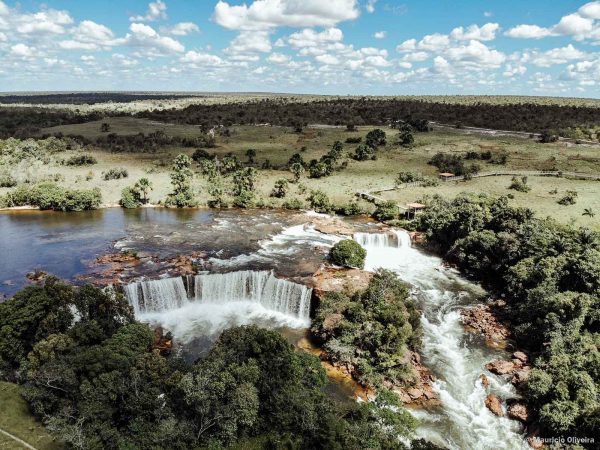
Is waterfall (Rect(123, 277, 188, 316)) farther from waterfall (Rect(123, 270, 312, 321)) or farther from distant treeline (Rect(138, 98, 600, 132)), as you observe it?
distant treeline (Rect(138, 98, 600, 132))

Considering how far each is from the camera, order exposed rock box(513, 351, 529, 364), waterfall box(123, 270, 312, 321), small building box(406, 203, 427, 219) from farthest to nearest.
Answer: small building box(406, 203, 427, 219) < waterfall box(123, 270, 312, 321) < exposed rock box(513, 351, 529, 364)

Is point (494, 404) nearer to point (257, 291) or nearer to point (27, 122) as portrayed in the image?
point (257, 291)

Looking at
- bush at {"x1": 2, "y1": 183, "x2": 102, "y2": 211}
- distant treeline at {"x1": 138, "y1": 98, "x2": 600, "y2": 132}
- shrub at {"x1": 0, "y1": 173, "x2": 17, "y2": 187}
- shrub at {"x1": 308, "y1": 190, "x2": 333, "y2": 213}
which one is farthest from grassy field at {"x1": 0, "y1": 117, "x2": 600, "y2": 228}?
distant treeline at {"x1": 138, "y1": 98, "x2": 600, "y2": 132}

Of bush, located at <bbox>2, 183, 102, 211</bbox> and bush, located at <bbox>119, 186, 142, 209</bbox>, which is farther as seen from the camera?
bush, located at <bbox>119, 186, 142, 209</bbox>

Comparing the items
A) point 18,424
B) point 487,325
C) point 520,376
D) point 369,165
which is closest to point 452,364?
point 520,376

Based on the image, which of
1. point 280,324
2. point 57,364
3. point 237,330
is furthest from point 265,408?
point 280,324

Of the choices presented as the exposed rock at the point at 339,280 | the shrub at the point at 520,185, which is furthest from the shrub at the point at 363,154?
the exposed rock at the point at 339,280
